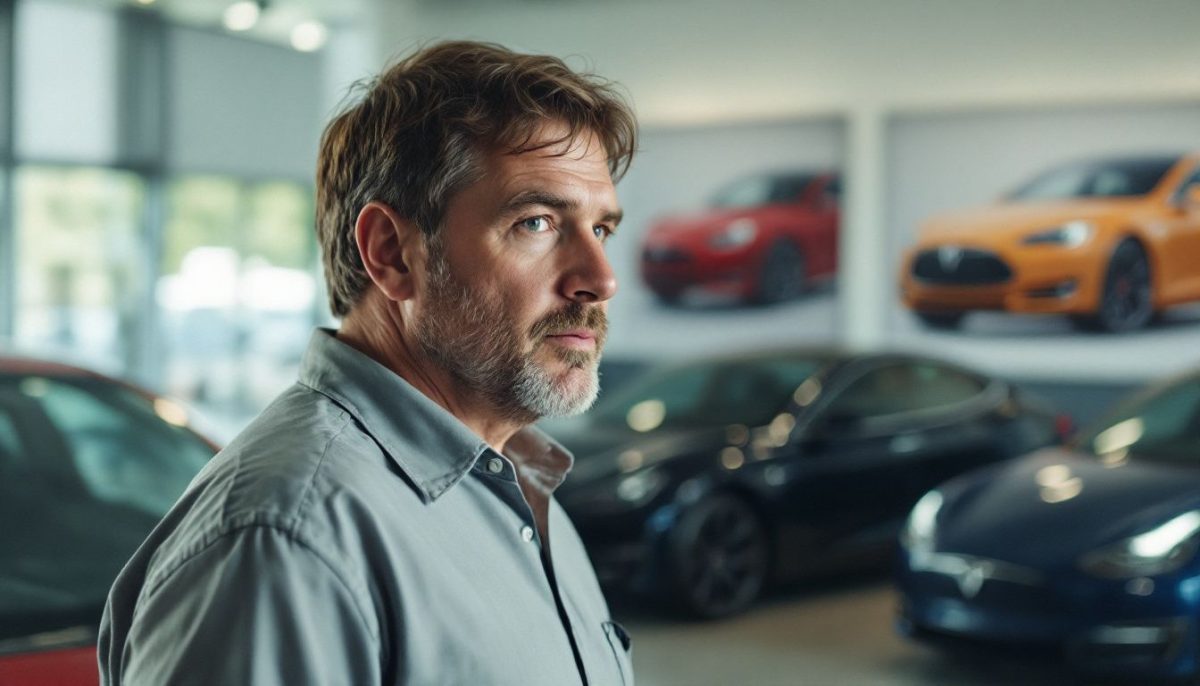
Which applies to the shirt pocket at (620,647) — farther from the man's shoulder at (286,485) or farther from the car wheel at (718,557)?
the car wheel at (718,557)

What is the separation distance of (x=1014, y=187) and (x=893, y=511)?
370cm

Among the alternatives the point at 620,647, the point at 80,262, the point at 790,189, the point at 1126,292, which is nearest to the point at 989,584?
the point at 620,647

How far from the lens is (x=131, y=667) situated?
1.04 m

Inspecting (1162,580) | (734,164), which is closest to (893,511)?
(1162,580)

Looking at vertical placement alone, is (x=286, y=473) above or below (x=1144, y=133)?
below

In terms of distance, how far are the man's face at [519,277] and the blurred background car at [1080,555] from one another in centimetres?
330

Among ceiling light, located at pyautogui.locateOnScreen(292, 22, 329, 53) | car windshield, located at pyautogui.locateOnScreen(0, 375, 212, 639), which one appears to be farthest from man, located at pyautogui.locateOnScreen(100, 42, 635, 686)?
ceiling light, located at pyautogui.locateOnScreen(292, 22, 329, 53)

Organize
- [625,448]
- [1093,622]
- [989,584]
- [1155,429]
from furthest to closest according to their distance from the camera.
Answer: [625,448] < [1155,429] < [989,584] < [1093,622]

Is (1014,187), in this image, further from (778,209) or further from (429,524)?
(429,524)

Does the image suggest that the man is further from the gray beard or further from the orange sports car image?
the orange sports car image

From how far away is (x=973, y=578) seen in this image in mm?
4453

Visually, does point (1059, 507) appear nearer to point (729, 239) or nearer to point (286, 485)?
point (286, 485)

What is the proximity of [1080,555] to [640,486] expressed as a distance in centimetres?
181

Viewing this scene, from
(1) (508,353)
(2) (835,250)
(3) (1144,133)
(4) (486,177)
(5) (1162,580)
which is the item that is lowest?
(5) (1162,580)
